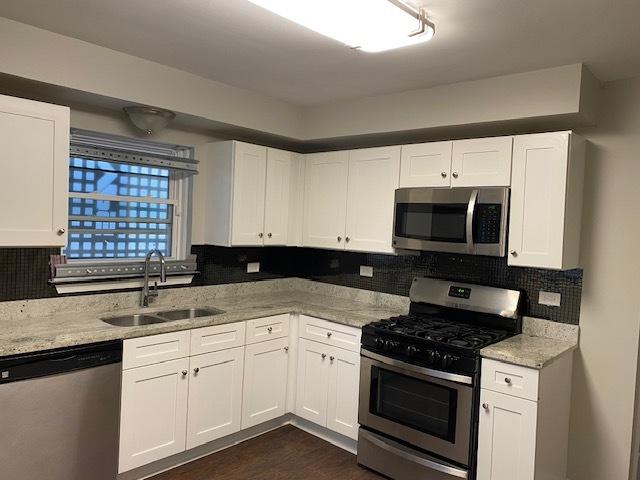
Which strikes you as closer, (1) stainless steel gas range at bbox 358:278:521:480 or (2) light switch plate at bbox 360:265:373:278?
(1) stainless steel gas range at bbox 358:278:521:480

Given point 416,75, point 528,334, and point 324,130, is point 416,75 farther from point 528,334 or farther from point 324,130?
point 528,334

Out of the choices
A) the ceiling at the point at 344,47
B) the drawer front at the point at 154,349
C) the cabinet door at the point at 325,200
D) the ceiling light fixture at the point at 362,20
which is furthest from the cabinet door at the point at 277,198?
the ceiling light fixture at the point at 362,20

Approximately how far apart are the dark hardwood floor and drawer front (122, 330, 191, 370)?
729 mm

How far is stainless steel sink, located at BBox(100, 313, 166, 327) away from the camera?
307 centimetres

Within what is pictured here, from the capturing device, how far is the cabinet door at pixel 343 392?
3.21 metres

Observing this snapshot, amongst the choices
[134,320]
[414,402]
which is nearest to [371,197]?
[414,402]

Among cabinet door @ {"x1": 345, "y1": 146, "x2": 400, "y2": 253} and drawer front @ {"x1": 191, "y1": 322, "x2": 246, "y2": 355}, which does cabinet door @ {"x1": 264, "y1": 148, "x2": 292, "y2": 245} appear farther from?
drawer front @ {"x1": 191, "y1": 322, "x2": 246, "y2": 355}

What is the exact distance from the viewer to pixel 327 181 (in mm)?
3795

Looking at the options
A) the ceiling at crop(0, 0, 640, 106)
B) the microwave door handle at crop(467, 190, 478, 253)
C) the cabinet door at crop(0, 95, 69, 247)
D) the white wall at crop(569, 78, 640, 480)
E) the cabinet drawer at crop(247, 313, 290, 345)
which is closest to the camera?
the ceiling at crop(0, 0, 640, 106)

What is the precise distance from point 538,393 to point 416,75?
6.23 feet

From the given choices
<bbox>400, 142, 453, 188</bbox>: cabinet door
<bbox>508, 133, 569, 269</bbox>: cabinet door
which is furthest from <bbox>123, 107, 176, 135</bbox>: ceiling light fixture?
<bbox>508, 133, 569, 269</bbox>: cabinet door

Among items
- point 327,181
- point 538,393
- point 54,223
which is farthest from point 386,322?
point 54,223

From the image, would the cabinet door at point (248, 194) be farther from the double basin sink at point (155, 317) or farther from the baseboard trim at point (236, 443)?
the baseboard trim at point (236, 443)

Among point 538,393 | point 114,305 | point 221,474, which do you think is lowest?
point 221,474
